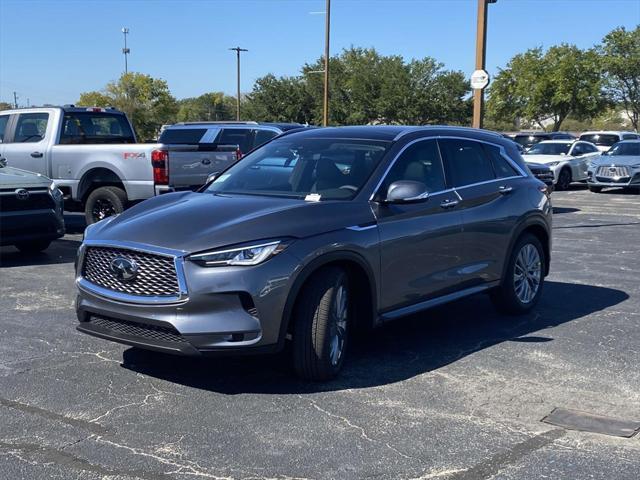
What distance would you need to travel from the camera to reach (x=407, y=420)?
469 cm

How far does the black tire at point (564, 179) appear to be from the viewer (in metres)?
24.4

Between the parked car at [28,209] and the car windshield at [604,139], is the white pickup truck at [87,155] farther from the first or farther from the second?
the car windshield at [604,139]

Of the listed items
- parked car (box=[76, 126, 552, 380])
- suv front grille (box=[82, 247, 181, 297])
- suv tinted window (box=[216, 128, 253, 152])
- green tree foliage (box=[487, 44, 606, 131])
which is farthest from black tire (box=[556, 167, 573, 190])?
green tree foliage (box=[487, 44, 606, 131])

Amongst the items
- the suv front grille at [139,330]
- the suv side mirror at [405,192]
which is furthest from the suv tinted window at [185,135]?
the suv front grille at [139,330]

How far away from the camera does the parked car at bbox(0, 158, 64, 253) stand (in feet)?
31.4

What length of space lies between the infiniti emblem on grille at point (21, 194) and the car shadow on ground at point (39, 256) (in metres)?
0.85

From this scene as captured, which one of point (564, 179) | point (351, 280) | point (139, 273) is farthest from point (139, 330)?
point (564, 179)

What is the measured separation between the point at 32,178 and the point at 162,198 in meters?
4.62

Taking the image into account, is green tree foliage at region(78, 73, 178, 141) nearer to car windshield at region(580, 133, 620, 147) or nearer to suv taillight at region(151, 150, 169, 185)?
car windshield at region(580, 133, 620, 147)

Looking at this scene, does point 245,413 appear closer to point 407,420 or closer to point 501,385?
point 407,420

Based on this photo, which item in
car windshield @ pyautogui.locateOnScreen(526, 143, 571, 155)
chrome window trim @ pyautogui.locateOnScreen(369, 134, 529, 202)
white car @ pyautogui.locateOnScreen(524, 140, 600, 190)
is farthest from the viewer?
car windshield @ pyautogui.locateOnScreen(526, 143, 571, 155)

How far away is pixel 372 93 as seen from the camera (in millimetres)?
54125

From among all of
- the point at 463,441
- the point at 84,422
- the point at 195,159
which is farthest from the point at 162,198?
the point at 195,159

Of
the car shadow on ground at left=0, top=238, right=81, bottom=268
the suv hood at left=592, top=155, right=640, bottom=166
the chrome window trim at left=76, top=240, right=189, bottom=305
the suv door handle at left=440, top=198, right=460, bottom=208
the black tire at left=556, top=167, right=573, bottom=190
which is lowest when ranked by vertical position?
the car shadow on ground at left=0, top=238, right=81, bottom=268
